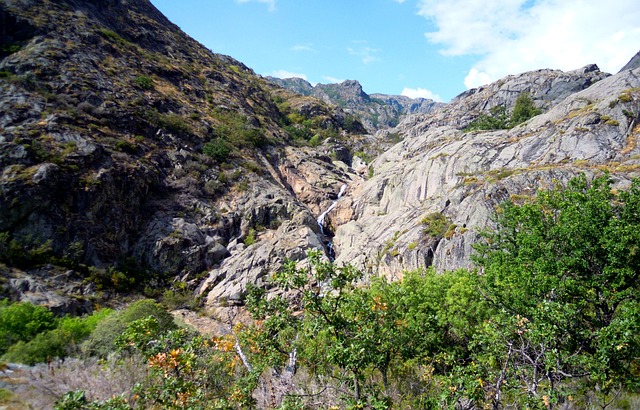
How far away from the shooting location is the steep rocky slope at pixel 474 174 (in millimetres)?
27828

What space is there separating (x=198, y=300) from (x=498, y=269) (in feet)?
91.9

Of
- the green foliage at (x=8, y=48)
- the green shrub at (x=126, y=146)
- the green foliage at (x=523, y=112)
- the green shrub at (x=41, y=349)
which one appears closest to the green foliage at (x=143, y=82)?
the green foliage at (x=8, y=48)

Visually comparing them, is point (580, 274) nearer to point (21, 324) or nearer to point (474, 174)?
point (474, 174)

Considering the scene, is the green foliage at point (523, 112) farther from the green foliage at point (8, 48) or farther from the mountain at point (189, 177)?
the green foliage at point (8, 48)

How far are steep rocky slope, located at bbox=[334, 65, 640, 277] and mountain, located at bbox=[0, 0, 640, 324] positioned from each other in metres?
0.17

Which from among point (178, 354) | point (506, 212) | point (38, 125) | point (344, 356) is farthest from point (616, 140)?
point (38, 125)

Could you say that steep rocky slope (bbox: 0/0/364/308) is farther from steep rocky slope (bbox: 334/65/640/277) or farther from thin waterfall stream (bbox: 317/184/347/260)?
steep rocky slope (bbox: 334/65/640/277)

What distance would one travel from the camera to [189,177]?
44812 millimetres

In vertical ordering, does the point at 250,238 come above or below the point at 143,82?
below

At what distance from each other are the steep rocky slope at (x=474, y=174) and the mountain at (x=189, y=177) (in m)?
0.17

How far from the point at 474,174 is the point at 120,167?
3842cm

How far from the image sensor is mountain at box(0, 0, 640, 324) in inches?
1164

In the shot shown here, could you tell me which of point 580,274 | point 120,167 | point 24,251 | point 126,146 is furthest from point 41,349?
point 126,146

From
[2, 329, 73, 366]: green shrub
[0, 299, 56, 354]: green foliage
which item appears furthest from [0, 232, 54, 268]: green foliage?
[2, 329, 73, 366]: green shrub
